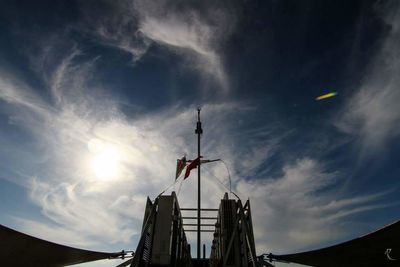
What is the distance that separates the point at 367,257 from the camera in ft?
26.8

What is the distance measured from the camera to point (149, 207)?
10.0 metres

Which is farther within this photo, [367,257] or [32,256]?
[367,257]

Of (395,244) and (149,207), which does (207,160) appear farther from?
(395,244)

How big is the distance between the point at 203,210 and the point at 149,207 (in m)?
5.16

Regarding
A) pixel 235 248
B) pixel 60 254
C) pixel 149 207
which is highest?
pixel 149 207

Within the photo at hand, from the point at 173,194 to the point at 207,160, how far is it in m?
7.21

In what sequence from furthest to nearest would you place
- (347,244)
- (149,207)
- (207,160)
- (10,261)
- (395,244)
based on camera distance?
(207,160) < (149,207) < (347,244) < (395,244) < (10,261)

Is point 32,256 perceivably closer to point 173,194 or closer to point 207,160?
point 173,194

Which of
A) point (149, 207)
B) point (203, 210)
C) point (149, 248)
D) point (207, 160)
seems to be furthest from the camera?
point (207, 160)

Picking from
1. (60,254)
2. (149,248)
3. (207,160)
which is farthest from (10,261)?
(207,160)

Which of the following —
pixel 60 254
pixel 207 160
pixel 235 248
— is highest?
pixel 207 160

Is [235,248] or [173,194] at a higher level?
[173,194]

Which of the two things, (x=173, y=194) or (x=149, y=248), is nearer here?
(x=149, y=248)

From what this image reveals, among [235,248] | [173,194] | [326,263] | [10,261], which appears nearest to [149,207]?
[173,194]
